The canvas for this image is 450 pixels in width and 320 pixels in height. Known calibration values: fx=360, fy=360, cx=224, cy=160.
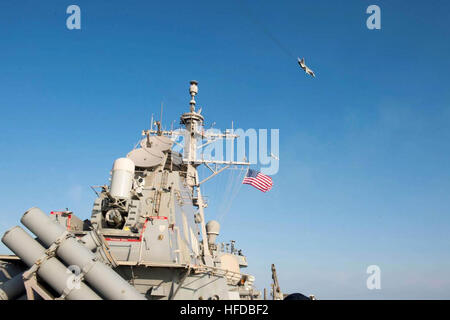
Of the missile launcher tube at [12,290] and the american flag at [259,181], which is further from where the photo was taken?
the american flag at [259,181]

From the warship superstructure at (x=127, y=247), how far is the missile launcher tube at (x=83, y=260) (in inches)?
0.8

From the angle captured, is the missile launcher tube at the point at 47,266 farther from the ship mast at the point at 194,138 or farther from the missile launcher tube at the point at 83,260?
the ship mast at the point at 194,138

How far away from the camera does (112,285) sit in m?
7.68

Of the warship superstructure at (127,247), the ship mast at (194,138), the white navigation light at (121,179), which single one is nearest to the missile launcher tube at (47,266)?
the warship superstructure at (127,247)

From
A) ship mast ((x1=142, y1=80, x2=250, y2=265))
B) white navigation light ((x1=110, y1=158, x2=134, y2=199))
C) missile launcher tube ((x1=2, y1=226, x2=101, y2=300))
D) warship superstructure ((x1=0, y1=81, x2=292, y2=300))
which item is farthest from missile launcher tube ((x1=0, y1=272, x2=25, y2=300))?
ship mast ((x1=142, y1=80, x2=250, y2=265))

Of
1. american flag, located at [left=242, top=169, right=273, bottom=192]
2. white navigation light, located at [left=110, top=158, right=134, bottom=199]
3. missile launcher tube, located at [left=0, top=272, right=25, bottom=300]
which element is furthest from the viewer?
american flag, located at [left=242, top=169, right=273, bottom=192]

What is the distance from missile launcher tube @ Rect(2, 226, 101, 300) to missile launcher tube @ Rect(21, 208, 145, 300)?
0.55 feet

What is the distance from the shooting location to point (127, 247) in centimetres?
1133

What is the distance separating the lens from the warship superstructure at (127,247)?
313 inches

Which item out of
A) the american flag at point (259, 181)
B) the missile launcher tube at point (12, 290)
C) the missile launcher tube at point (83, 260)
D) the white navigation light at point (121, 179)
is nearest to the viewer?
the missile launcher tube at point (83, 260)

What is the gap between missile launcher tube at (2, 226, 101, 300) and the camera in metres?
7.75

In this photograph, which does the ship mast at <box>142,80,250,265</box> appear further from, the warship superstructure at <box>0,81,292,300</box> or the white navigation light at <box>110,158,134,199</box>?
the white navigation light at <box>110,158,134,199</box>

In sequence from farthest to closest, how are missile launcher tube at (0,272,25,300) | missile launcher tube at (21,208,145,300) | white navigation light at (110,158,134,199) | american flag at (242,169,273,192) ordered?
american flag at (242,169,273,192)
white navigation light at (110,158,134,199)
missile launcher tube at (0,272,25,300)
missile launcher tube at (21,208,145,300)
